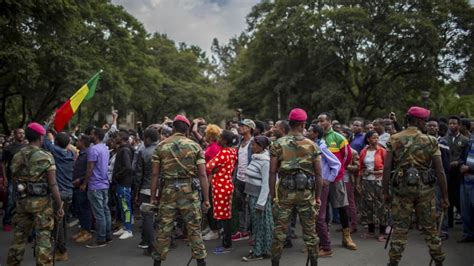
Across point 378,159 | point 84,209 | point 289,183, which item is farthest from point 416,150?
point 84,209

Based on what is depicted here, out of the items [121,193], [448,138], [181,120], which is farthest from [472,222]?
[121,193]

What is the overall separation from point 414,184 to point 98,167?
16.9ft

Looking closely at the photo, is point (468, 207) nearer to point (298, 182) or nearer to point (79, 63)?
point (298, 182)

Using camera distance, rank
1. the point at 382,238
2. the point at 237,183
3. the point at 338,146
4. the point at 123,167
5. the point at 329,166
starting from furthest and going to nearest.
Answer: the point at 123,167, the point at 382,238, the point at 237,183, the point at 338,146, the point at 329,166

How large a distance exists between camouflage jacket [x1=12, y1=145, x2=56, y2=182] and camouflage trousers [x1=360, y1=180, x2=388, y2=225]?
5371 mm

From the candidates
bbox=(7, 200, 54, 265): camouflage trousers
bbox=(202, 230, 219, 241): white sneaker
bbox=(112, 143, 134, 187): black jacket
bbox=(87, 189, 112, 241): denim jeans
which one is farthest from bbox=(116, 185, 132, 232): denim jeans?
bbox=(7, 200, 54, 265): camouflage trousers

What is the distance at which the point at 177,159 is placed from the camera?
5.52 meters

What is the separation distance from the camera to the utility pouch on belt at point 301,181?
535cm

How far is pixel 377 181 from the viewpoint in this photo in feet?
25.7

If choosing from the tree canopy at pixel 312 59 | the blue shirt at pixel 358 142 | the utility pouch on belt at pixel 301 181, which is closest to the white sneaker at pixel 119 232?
the utility pouch on belt at pixel 301 181

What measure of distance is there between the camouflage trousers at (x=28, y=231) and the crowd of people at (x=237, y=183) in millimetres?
17

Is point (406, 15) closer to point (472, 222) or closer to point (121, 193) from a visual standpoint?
point (472, 222)

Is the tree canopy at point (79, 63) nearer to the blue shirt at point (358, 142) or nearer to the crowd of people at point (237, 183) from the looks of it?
the crowd of people at point (237, 183)

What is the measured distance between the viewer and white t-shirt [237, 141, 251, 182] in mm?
7332
